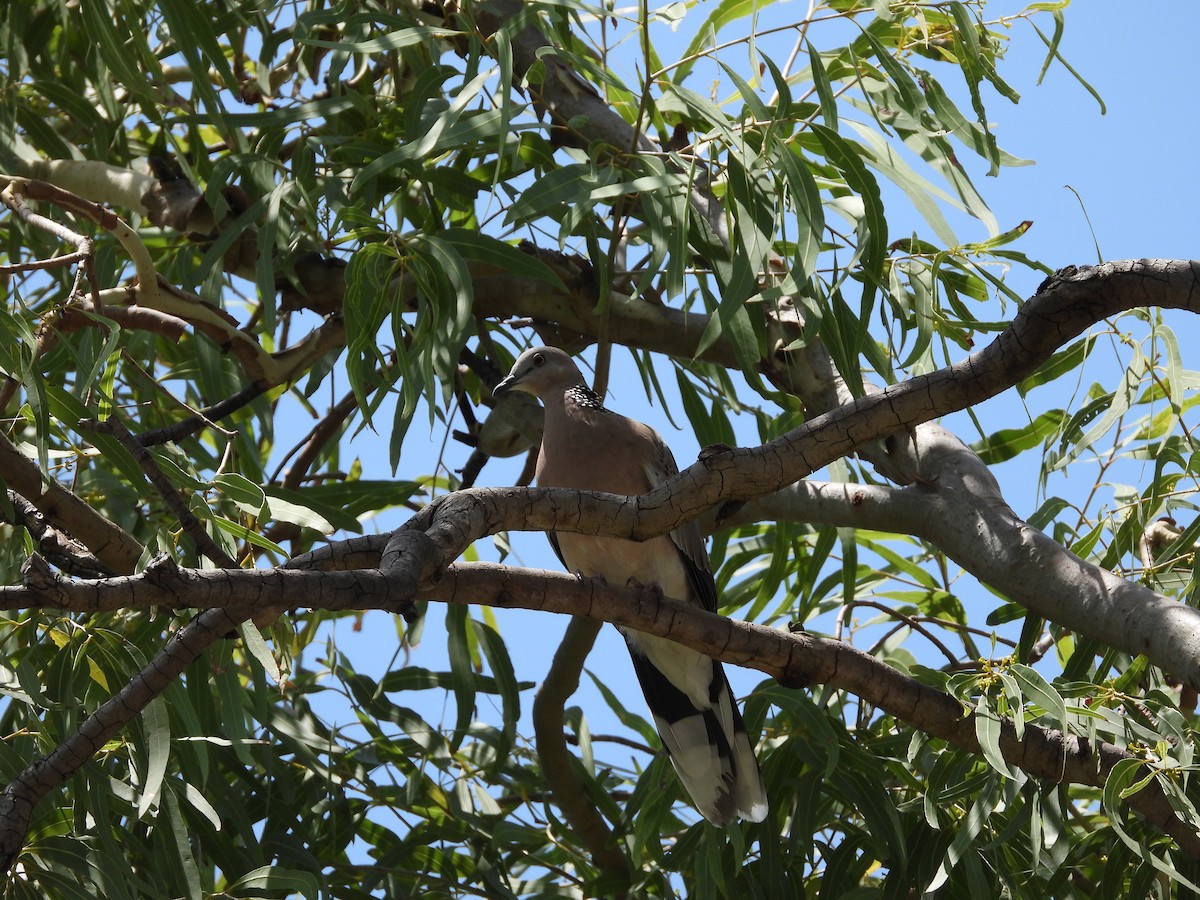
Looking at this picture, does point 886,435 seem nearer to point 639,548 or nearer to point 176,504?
point 176,504

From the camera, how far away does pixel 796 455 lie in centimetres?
211

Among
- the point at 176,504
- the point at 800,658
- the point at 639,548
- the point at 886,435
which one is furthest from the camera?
the point at 639,548

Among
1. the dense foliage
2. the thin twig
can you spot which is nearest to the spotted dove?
the dense foliage

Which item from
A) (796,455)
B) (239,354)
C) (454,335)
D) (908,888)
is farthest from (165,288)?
(908,888)

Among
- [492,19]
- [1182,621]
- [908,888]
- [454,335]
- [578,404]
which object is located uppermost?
[492,19]

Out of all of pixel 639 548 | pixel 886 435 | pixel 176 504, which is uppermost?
pixel 639 548

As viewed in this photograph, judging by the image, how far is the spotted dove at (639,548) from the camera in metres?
3.46

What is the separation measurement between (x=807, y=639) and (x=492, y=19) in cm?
199

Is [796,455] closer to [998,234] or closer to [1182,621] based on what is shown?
[1182,621]

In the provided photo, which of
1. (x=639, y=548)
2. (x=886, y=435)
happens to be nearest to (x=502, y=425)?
(x=639, y=548)

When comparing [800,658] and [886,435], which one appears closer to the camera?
[886,435]

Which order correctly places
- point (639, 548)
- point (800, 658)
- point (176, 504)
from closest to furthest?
point (176, 504) < point (800, 658) < point (639, 548)

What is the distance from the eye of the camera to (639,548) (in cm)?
A: 363

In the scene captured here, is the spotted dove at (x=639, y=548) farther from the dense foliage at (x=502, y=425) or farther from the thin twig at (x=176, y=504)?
the thin twig at (x=176, y=504)
